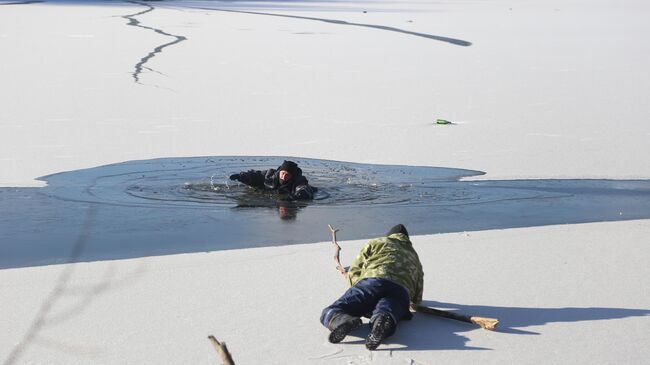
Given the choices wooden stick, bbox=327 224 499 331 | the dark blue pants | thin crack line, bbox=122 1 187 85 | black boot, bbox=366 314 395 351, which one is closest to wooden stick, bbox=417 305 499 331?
wooden stick, bbox=327 224 499 331

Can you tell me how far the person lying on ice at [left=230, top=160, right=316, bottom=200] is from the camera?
8016 millimetres

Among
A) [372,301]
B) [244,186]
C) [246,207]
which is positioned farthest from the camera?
[244,186]

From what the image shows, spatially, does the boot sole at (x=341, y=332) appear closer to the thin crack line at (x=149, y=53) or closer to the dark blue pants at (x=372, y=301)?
the dark blue pants at (x=372, y=301)

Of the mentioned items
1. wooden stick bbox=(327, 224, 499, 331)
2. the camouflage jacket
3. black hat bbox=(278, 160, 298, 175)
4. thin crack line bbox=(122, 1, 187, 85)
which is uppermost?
thin crack line bbox=(122, 1, 187, 85)

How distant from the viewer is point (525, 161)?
10047mm

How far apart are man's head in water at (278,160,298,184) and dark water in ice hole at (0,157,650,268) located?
187mm

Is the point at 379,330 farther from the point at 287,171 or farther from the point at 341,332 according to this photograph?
the point at 287,171

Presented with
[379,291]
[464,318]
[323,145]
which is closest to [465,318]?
[464,318]

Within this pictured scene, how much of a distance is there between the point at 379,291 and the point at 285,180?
326cm

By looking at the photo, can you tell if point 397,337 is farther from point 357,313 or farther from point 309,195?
point 309,195

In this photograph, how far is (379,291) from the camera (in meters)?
4.86

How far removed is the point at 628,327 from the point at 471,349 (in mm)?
784

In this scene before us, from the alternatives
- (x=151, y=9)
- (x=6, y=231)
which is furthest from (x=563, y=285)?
(x=151, y=9)

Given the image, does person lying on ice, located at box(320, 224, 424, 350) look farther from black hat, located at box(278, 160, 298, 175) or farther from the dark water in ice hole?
black hat, located at box(278, 160, 298, 175)
